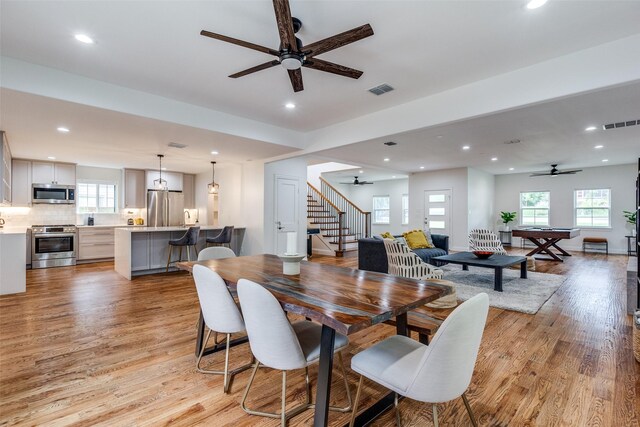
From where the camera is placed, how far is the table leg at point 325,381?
1492 mm

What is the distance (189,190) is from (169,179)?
70 centimetres

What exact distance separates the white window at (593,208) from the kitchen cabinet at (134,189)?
1303 cm

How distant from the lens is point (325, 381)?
1510 millimetres

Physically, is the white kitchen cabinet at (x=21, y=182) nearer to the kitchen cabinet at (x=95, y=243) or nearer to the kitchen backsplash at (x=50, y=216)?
the kitchen backsplash at (x=50, y=216)

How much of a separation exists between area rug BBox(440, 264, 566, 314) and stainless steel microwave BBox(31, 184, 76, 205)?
28.5 ft

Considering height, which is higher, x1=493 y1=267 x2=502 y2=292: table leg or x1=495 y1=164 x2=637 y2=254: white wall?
x1=495 y1=164 x2=637 y2=254: white wall

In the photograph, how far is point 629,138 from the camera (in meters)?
5.67

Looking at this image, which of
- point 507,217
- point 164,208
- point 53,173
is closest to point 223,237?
point 164,208

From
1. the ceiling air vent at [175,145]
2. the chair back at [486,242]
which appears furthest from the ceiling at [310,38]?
the chair back at [486,242]

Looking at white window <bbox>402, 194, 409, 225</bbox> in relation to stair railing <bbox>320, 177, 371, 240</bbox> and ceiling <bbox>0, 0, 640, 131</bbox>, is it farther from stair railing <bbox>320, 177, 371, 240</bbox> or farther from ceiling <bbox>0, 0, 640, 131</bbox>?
ceiling <bbox>0, 0, 640, 131</bbox>

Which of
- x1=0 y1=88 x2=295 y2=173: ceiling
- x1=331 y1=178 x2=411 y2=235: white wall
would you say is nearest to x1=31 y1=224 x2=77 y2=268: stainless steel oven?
x1=0 y1=88 x2=295 y2=173: ceiling

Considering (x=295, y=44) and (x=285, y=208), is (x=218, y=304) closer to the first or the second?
(x=295, y=44)

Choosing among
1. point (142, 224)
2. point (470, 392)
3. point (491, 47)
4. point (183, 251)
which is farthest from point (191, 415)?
point (142, 224)

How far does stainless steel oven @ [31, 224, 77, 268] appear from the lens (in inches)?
260
